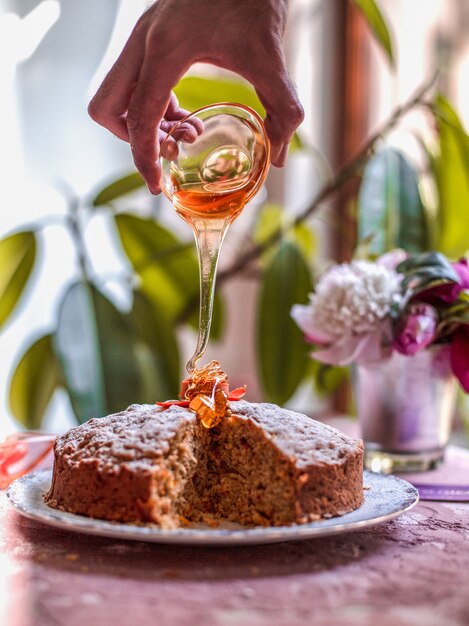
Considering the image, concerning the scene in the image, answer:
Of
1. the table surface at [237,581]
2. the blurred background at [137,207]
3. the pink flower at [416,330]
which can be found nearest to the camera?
the table surface at [237,581]

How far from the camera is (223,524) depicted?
74 cm

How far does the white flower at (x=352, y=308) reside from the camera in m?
1.07

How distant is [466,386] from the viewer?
105 centimetres

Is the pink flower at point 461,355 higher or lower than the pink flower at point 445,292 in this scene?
lower

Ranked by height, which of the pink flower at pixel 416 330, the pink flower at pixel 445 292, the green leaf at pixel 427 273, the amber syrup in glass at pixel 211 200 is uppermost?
the amber syrup in glass at pixel 211 200

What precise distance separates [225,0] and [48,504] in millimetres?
504

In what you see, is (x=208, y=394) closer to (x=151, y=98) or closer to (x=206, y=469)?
(x=206, y=469)

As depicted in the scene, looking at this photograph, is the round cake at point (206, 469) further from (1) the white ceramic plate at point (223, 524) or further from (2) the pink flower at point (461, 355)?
(2) the pink flower at point (461, 355)

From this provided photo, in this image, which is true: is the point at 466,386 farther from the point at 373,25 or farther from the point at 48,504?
the point at 373,25

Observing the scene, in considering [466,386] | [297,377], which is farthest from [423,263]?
[297,377]

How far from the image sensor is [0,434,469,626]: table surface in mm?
545

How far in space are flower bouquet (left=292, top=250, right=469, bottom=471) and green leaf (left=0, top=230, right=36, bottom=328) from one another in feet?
2.12

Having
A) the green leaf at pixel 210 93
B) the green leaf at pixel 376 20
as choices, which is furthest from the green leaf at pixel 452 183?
the green leaf at pixel 210 93

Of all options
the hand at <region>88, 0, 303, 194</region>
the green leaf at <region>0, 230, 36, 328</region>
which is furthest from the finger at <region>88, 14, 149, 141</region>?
the green leaf at <region>0, 230, 36, 328</region>
